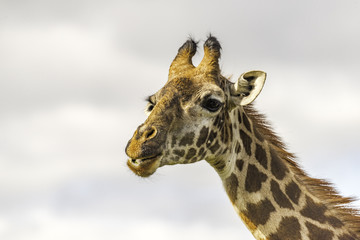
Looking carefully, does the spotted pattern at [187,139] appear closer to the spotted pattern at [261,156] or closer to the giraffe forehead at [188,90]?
the giraffe forehead at [188,90]

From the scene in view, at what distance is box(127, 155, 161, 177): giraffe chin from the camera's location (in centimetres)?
1105

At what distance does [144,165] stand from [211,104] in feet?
6.42

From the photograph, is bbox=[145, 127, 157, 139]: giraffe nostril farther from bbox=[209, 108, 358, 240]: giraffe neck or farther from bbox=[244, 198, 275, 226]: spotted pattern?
bbox=[244, 198, 275, 226]: spotted pattern

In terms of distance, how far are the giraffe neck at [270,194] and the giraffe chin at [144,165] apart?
5.04 ft

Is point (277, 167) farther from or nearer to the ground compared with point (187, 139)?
nearer to the ground

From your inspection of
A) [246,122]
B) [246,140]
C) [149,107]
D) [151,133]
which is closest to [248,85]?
[246,122]

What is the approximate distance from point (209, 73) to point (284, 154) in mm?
2382

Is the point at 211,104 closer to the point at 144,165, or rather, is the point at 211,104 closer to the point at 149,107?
the point at 149,107

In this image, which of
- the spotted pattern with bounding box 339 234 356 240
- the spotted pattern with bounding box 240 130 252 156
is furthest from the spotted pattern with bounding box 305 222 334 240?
the spotted pattern with bounding box 240 130 252 156

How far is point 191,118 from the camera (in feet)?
38.7

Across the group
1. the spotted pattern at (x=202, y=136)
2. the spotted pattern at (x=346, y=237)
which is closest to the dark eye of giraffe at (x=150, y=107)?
the spotted pattern at (x=202, y=136)

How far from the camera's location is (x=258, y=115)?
13422 millimetres

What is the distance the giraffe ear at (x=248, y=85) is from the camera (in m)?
12.2

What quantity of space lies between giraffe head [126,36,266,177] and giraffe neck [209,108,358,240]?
0.38 metres
